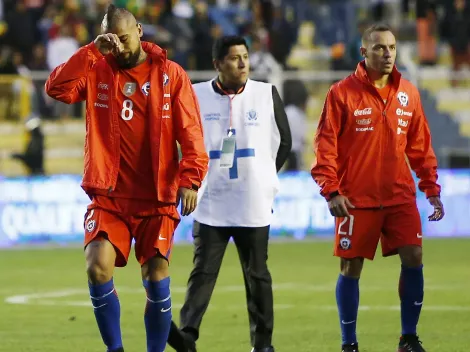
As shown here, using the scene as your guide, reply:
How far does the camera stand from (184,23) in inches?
1016

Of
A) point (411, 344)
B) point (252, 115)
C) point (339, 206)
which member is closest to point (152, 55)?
point (252, 115)

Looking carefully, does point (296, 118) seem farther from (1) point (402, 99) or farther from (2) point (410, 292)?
(2) point (410, 292)

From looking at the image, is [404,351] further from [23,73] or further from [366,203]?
[23,73]

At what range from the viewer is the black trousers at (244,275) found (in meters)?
9.70

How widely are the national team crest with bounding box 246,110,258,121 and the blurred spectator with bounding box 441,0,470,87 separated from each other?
17335 millimetres

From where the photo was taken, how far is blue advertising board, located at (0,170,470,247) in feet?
64.8

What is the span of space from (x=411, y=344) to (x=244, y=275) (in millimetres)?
1303

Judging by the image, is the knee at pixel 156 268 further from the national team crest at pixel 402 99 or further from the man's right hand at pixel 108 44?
the national team crest at pixel 402 99

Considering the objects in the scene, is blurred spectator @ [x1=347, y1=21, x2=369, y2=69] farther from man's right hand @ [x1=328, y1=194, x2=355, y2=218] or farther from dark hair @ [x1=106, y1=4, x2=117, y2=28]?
dark hair @ [x1=106, y1=4, x2=117, y2=28]

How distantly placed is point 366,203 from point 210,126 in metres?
1.31

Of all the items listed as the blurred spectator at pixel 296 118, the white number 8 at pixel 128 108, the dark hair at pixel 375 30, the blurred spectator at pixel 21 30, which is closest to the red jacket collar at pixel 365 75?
the dark hair at pixel 375 30

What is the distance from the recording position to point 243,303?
13.0 metres

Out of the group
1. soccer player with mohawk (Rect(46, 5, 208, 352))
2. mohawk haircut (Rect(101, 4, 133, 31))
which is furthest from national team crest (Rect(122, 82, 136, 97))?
mohawk haircut (Rect(101, 4, 133, 31))

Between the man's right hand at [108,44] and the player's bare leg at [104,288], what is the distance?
113cm
